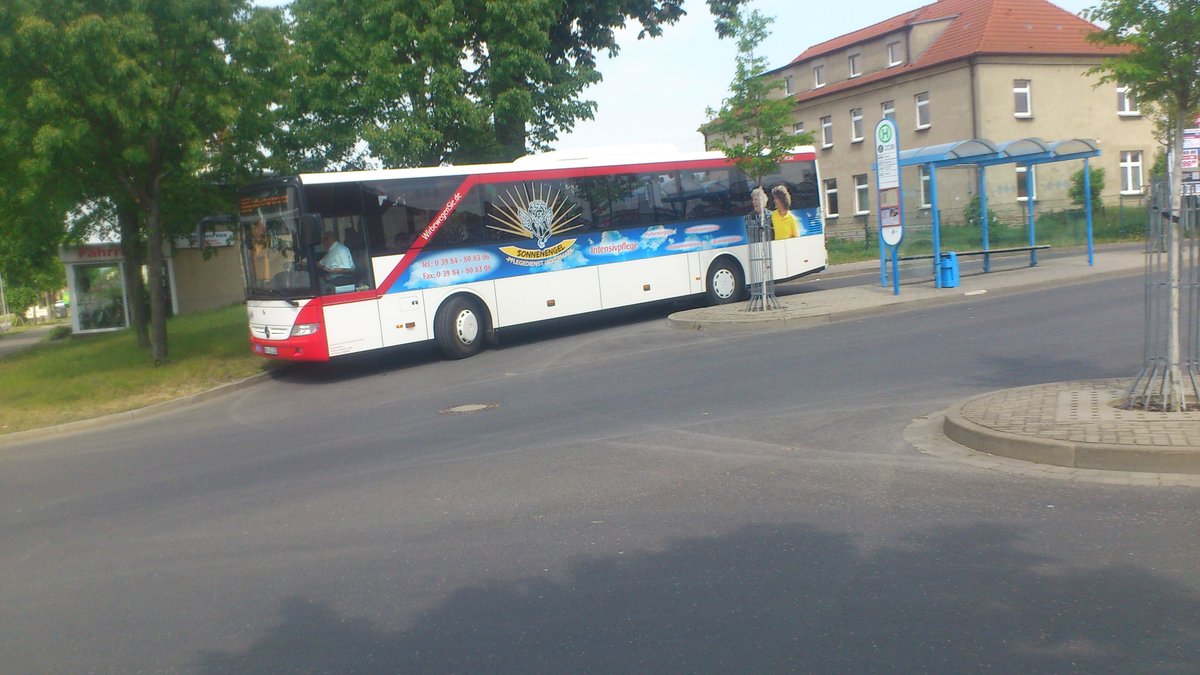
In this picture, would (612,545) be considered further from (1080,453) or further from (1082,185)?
(1082,185)

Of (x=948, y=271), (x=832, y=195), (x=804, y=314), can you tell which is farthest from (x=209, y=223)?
(x=832, y=195)

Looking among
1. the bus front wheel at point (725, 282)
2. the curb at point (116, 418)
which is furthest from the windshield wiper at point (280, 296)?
the bus front wheel at point (725, 282)

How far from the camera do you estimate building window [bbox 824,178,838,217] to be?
48.8 meters

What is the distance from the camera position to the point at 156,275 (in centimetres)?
1973

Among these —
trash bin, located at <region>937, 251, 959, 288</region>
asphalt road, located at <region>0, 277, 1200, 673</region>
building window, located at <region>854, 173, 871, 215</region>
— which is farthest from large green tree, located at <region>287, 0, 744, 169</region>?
building window, located at <region>854, 173, 871, 215</region>

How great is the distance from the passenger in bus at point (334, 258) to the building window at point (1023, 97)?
3330cm

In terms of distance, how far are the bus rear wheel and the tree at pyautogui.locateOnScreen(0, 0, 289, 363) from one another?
5.09 meters

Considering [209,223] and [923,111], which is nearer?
[209,223]

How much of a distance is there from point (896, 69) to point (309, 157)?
2858 centimetres

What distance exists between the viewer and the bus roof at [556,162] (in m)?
17.0

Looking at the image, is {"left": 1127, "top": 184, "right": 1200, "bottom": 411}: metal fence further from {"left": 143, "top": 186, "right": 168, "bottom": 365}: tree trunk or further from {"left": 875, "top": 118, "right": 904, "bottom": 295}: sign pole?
{"left": 143, "top": 186, "right": 168, "bottom": 365}: tree trunk

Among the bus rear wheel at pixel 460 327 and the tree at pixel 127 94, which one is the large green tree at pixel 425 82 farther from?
the bus rear wheel at pixel 460 327

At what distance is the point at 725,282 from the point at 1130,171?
99.3ft

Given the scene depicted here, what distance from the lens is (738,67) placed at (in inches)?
714
